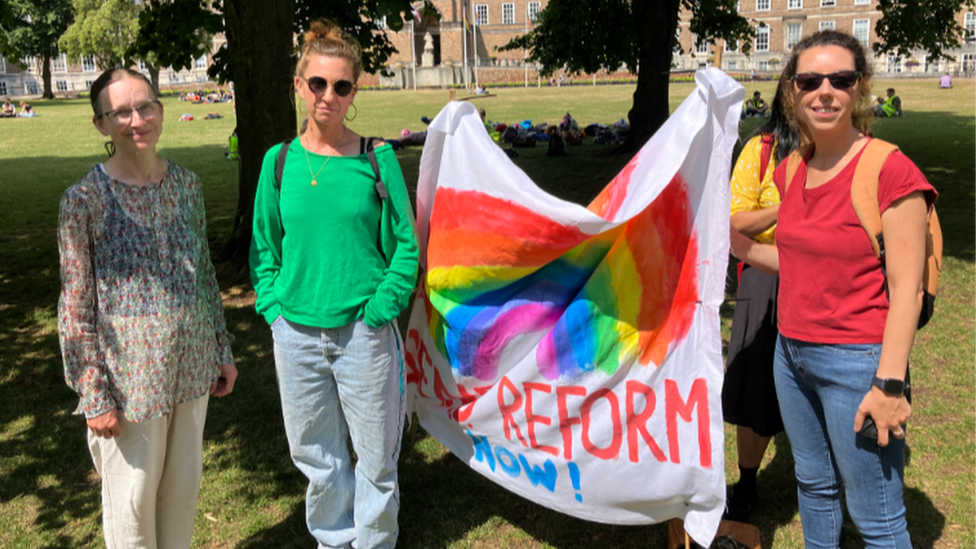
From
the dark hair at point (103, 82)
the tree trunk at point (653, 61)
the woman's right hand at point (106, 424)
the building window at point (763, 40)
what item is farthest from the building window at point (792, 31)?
the woman's right hand at point (106, 424)

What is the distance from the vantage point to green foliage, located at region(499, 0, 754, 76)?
17.2 metres

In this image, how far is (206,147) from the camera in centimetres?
2166

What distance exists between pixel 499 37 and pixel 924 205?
8597cm

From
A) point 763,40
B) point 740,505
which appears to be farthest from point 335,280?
point 763,40

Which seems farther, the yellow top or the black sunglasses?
the yellow top

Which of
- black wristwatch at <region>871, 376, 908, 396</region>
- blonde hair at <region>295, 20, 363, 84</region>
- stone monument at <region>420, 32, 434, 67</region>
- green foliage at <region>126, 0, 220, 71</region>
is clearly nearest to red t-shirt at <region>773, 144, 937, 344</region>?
black wristwatch at <region>871, 376, 908, 396</region>

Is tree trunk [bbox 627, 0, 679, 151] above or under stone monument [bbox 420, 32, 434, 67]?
under

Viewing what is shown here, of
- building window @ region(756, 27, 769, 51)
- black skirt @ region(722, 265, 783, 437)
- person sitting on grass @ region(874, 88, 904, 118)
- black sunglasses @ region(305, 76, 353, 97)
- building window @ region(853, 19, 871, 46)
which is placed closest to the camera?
black sunglasses @ region(305, 76, 353, 97)

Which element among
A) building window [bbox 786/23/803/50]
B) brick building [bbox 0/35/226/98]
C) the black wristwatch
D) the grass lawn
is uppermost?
building window [bbox 786/23/803/50]

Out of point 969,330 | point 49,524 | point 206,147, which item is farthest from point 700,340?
point 206,147

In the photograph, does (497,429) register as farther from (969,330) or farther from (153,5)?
(153,5)

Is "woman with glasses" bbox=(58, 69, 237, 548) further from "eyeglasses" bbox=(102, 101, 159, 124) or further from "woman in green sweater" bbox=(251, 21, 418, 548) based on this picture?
"woman in green sweater" bbox=(251, 21, 418, 548)

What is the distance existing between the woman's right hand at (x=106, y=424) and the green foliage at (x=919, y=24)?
1625cm

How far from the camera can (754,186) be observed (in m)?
3.01
